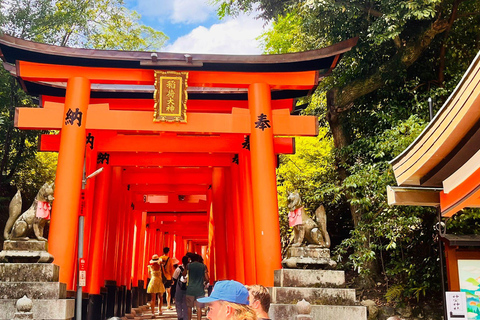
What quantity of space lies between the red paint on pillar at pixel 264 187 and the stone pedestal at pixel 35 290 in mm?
3601

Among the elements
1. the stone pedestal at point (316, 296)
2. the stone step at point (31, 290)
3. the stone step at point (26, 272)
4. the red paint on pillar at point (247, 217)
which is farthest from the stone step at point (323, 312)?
the red paint on pillar at point (247, 217)

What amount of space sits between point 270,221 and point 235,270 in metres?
6.53

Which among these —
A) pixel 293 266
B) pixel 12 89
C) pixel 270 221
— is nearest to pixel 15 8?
pixel 12 89

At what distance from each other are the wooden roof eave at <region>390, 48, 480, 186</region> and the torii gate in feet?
12.6

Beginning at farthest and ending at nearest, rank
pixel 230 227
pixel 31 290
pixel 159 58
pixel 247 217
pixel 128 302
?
pixel 128 302, pixel 230 227, pixel 247 217, pixel 159 58, pixel 31 290

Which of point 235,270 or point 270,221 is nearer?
point 270,221

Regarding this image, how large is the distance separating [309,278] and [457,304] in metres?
2.37

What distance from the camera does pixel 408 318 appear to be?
38.7 ft

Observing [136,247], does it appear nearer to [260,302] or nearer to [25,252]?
[25,252]

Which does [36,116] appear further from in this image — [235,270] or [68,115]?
[235,270]

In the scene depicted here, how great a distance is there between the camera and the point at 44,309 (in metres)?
7.80

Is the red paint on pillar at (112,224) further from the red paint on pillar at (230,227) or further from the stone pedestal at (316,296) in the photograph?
the stone pedestal at (316,296)

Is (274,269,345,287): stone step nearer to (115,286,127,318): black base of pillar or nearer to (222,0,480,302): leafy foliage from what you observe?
(222,0,480,302): leafy foliage

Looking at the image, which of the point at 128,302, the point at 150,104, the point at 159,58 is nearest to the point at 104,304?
the point at 128,302
